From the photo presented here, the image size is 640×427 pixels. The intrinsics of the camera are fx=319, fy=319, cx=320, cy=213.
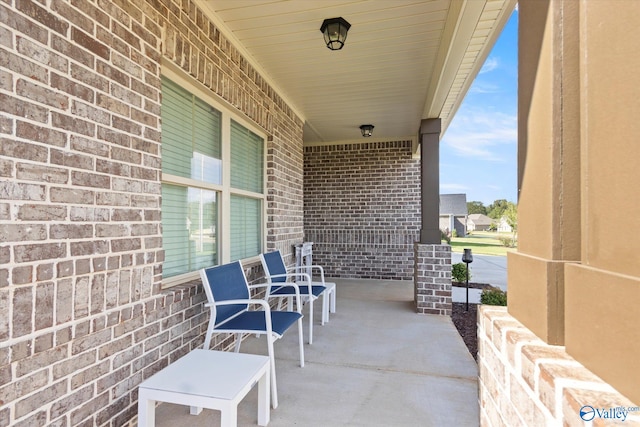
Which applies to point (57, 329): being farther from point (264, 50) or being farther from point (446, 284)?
point (446, 284)

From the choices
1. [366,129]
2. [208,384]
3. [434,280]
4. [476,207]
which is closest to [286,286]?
[208,384]

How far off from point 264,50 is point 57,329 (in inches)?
111

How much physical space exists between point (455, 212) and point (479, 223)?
1563 cm

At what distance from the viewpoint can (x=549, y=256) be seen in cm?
84

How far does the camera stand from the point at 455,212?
3222 cm

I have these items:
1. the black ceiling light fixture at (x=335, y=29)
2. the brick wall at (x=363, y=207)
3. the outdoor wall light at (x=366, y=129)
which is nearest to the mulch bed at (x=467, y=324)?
the brick wall at (x=363, y=207)

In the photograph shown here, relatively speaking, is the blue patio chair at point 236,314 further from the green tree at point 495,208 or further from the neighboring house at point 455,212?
the green tree at point 495,208

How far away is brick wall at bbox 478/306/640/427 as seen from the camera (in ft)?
1.95

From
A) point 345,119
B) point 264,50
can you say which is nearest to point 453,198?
point 345,119

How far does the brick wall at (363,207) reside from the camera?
679 centimetres

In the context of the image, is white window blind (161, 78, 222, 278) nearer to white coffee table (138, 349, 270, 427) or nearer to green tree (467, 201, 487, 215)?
white coffee table (138, 349, 270, 427)

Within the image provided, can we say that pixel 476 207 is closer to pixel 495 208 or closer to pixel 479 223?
pixel 479 223

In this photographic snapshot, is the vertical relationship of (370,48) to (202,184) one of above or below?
above

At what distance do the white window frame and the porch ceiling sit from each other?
588mm
